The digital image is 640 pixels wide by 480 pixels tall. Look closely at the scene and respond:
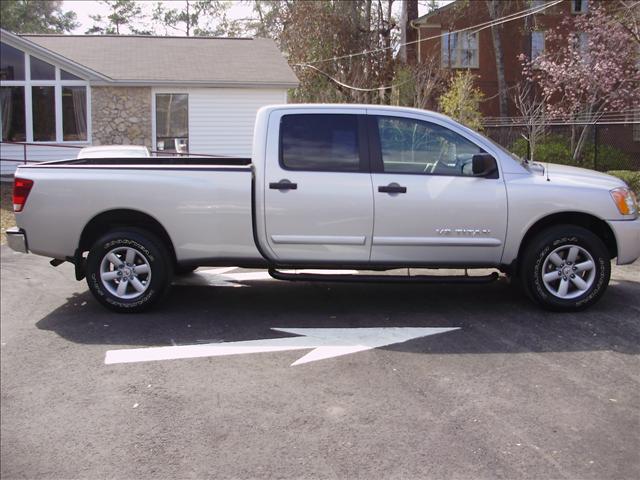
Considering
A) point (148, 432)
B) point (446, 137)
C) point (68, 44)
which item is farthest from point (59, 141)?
point (148, 432)

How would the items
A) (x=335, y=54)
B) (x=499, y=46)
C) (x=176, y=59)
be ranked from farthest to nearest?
(x=335, y=54), (x=499, y=46), (x=176, y=59)

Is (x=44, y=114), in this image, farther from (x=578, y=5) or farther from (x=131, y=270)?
(x=578, y=5)

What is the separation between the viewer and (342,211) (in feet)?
21.3

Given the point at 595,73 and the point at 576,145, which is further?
the point at 576,145

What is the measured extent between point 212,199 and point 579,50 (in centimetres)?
1802

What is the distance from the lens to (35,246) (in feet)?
22.2

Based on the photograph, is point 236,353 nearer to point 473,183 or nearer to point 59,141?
point 473,183

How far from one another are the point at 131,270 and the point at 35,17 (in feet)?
170

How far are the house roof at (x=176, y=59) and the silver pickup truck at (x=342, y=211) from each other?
48.9ft

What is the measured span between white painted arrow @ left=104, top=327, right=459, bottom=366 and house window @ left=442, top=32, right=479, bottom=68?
26245 millimetres

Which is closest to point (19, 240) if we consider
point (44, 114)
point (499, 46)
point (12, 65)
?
point (44, 114)

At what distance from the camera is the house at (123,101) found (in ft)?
68.5

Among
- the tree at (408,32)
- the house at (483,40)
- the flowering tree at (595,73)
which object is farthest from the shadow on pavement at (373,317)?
the tree at (408,32)

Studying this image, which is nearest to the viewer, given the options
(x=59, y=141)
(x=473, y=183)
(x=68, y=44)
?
(x=473, y=183)
